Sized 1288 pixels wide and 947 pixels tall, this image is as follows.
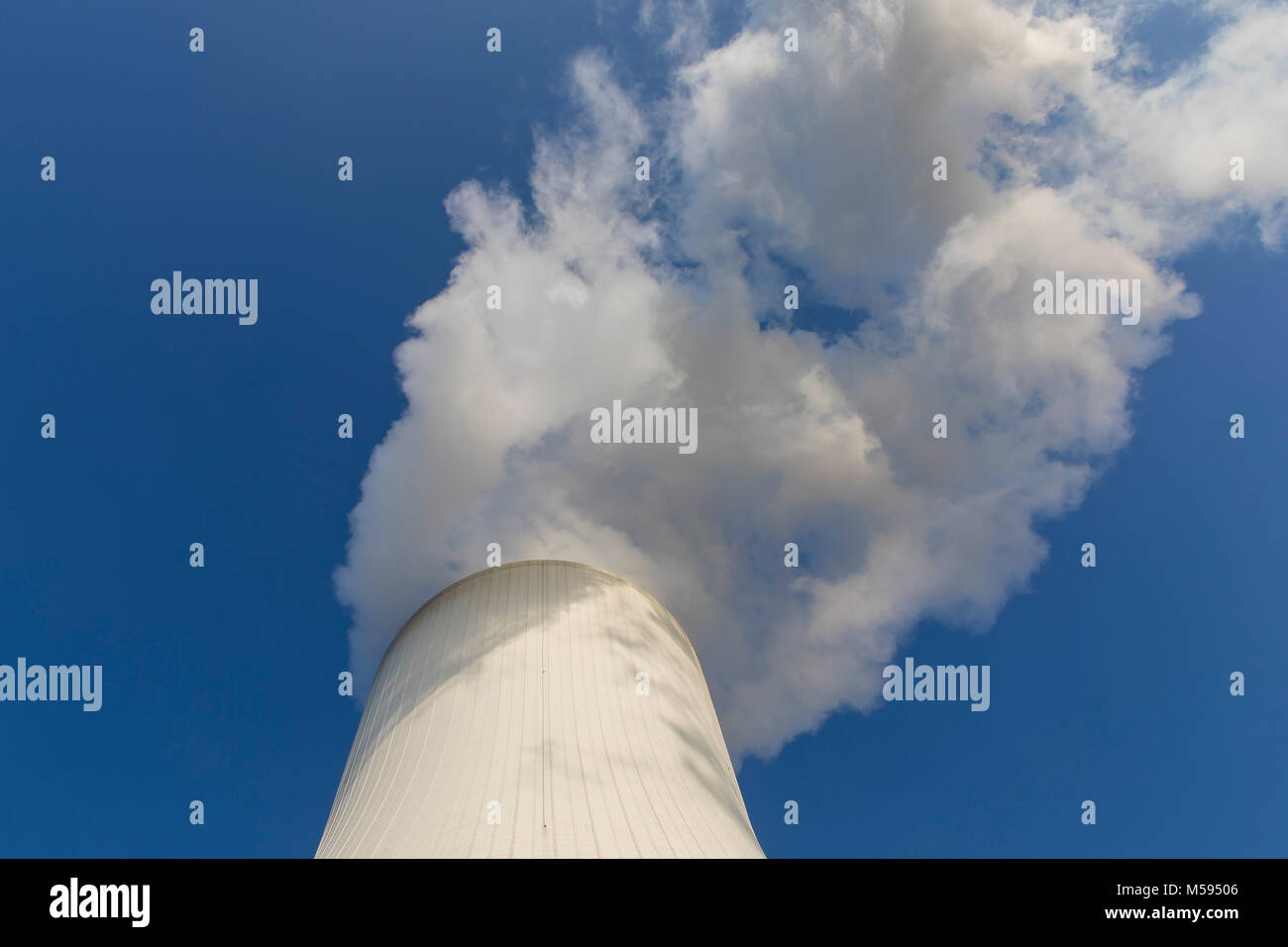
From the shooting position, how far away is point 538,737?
750cm

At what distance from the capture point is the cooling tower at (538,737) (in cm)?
647

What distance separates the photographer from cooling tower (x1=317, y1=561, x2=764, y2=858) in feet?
21.2
